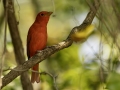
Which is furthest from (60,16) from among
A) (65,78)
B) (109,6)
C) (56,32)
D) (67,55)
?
(109,6)

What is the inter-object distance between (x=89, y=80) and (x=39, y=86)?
2.28 feet

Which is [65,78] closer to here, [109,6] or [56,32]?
[56,32]

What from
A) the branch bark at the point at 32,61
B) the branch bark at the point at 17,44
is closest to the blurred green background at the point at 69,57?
the branch bark at the point at 17,44

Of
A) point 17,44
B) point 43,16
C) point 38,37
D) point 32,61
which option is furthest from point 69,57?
point 32,61

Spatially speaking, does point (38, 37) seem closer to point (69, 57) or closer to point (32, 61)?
point (69, 57)

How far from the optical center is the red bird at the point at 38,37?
16.7ft

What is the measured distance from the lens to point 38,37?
5.18 metres

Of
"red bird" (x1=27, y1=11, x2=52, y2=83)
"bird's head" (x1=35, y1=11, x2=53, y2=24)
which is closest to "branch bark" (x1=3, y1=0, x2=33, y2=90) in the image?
"red bird" (x1=27, y1=11, x2=52, y2=83)

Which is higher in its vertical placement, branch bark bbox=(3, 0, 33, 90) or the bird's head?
→ the bird's head

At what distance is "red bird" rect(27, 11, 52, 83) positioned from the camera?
5086 mm

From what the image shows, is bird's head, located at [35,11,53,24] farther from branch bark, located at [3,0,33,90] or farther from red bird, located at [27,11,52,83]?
branch bark, located at [3,0,33,90]

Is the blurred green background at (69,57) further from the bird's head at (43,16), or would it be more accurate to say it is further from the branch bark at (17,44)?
the bird's head at (43,16)

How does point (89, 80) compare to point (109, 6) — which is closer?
point (109, 6)

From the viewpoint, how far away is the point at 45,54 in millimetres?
3703
